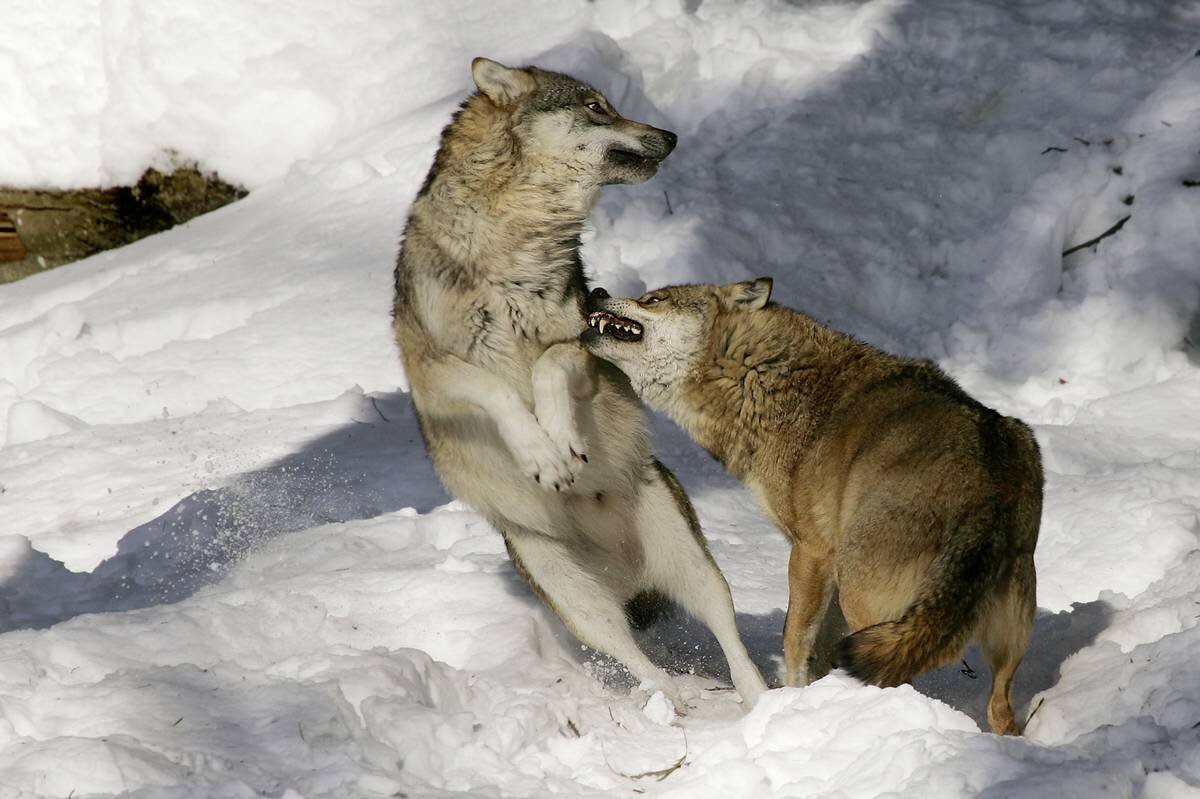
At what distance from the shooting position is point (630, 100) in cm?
993

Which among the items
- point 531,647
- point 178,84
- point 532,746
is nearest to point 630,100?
point 178,84

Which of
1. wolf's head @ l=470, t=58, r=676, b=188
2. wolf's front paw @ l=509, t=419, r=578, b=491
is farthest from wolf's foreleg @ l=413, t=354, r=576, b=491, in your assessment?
wolf's head @ l=470, t=58, r=676, b=188

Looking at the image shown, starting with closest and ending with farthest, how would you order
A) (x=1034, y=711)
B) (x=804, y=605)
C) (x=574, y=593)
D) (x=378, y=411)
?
(x=1034, y=711) → (x=804, y=605) → (x=574, y=593) → (x=378, y=411)

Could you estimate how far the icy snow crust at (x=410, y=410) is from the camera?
365 centimetres

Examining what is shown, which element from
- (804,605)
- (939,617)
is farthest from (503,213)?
(939,617)

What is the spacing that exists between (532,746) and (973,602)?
141 centimetres

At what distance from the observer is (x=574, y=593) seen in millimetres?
5117

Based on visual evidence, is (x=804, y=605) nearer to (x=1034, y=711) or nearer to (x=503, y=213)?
(x=1034, y=711)

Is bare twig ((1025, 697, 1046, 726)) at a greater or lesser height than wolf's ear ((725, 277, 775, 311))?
lesser

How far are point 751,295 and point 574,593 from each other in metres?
1.40

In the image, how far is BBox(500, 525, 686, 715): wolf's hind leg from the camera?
5.03 meters

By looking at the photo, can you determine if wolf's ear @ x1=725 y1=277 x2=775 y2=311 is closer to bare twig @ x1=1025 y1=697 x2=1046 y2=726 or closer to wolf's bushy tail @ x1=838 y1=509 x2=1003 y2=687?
wolf's bushy tail @ x1=838 y1=509 x2=1003 y2=687

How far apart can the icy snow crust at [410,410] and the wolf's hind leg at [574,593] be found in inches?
6.9

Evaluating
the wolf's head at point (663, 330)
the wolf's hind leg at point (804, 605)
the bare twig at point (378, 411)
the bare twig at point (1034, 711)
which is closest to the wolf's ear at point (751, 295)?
the wolf's head at point (663, 330)
